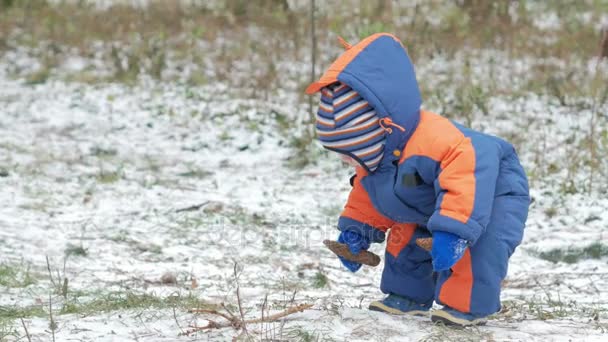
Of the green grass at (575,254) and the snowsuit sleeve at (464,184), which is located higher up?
the snowsuit sleeve at (464,184)

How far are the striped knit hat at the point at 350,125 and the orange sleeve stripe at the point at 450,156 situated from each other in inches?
5.1

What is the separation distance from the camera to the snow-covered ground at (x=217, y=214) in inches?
134

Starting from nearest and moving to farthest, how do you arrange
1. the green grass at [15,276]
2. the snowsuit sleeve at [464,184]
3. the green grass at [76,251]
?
1. the snowsuit sleeve at [464,184]
2. the green grass at [15,276]
3. the green grass at [76,251]

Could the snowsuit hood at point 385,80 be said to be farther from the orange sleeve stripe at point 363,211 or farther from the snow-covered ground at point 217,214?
the snow-covered ground at point 217,214

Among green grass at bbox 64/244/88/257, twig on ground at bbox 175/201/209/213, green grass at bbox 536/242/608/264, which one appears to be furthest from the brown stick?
twig on ground at bbox 175/201/209/213

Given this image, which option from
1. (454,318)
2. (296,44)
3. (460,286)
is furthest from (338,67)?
(296,44)

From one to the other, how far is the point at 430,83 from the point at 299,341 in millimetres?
7285

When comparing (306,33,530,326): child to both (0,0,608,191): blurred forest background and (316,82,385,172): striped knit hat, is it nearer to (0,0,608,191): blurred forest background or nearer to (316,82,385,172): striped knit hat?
(316,82,385,172): striped knit hat

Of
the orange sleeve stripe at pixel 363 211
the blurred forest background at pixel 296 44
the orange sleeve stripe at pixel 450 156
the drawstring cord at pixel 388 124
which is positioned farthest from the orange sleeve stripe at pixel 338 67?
the blurred forest background at pixel 296 44

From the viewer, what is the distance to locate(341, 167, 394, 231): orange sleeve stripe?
11.7 ft

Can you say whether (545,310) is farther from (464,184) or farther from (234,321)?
(234,321)

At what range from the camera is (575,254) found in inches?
210

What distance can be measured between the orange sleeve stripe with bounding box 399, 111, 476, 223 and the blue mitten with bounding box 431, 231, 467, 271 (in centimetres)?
8

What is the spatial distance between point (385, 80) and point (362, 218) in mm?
708
